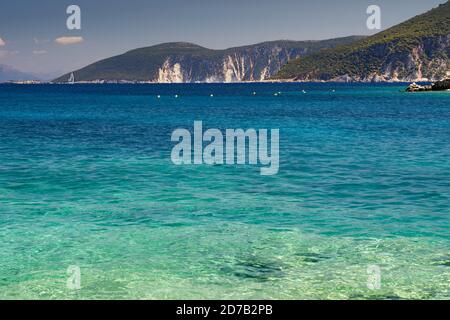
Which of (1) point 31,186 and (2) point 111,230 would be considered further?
(1) point 31,186

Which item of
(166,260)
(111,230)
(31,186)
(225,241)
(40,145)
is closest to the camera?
(166,260)

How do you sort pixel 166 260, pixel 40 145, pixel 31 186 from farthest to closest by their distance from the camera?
1. pixel 40 145
2. pixel 31 186
3. pixel 166 260

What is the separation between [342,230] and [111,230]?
9.02 m

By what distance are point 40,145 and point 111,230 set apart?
3347 cm

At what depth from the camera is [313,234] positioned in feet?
71.9

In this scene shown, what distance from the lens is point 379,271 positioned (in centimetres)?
1778

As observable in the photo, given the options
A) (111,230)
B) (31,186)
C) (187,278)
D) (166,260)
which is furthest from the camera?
(31,186)
